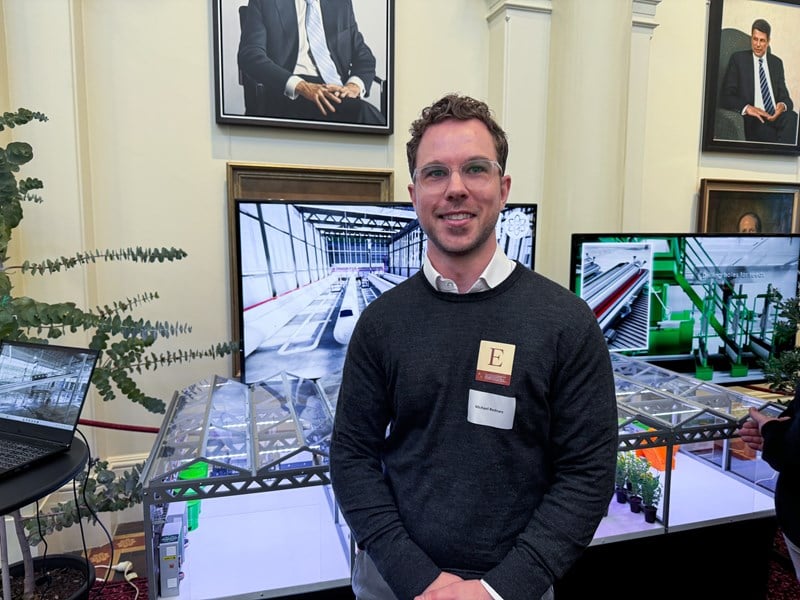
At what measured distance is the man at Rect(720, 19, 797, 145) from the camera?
129 inches

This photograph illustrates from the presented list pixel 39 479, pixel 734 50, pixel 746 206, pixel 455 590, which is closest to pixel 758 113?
pixel 734 50

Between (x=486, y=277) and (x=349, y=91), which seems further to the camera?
(x=349, y=91)

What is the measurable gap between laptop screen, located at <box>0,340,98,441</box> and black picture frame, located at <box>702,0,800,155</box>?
3.52m

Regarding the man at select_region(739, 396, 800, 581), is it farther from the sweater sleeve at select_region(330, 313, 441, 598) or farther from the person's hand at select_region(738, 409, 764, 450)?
the sweater sleeve at select_region(330, 313, 441, 598)

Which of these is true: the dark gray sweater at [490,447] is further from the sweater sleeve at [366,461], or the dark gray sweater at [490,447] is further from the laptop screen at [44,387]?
the laptop screen at [44,387]

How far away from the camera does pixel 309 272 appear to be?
7.68 ft

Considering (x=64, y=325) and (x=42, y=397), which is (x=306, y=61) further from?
(x=42, y=397)

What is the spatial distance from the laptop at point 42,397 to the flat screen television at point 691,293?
1.99m

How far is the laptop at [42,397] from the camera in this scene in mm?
1365

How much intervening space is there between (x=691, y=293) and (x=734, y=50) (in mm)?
1727

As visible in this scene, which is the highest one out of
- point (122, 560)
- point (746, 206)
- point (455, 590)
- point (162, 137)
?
point (162, 137)

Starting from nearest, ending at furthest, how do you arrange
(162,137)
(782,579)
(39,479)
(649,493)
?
(39,479), (649,493), (782,579), (162,137)

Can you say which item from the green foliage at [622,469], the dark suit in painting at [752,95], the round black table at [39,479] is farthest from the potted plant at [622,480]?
the dark suit in painting at [752,95]

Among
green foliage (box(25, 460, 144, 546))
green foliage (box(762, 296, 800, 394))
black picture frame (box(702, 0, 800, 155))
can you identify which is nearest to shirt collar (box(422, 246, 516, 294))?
green foliage (box(25, 460, 144, 546))
